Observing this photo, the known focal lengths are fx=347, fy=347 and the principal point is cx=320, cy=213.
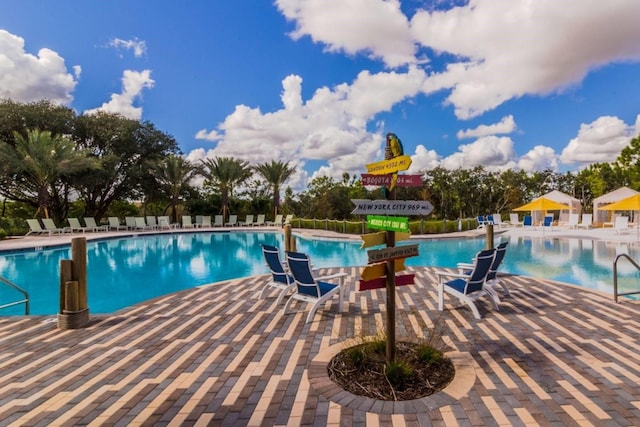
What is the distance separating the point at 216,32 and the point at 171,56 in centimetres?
314

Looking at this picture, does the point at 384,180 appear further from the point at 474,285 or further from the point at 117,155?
the point at 117,155

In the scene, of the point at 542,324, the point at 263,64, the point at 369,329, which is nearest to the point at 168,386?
the point at 369,329

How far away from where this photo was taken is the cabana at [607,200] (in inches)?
851

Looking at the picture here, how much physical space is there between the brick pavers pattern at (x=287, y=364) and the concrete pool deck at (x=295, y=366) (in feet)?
0.04

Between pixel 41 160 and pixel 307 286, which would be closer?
pixel 307 286

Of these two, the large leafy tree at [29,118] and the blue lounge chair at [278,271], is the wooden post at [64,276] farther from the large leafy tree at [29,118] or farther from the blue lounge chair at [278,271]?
the large leafy tree at [29,118]

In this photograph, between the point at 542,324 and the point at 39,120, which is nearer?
the point at 542,324

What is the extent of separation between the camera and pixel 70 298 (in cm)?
452

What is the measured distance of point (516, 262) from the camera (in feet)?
36.5

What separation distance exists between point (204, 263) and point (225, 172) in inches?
647

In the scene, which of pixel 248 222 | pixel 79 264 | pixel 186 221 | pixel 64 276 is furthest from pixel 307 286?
pixel 186 221

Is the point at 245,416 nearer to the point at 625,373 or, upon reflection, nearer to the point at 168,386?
the point at 168,386

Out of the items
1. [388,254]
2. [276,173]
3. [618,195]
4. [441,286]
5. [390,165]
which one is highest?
[276,173]

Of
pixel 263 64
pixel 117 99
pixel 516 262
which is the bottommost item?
pixel 516 262
